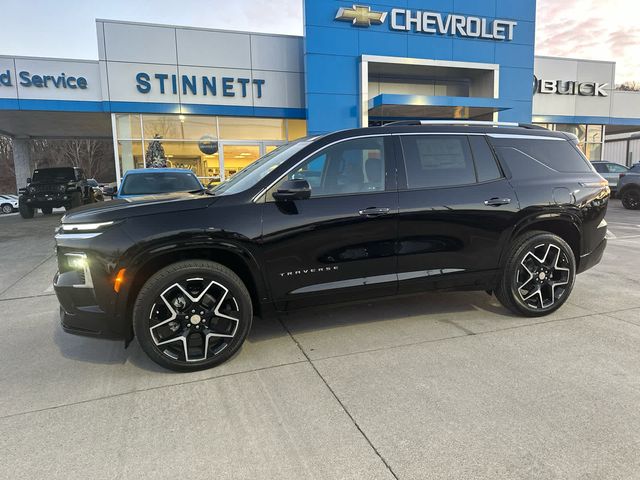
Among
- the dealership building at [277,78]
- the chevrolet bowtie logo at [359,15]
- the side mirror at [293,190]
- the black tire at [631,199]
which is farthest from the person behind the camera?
the chevrolet bowtie logo at [359,15]

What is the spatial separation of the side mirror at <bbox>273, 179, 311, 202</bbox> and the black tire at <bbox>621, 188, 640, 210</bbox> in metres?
16.6

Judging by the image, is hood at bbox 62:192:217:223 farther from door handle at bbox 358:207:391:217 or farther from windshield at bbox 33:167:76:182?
windshield at bbox 33:167:76:182

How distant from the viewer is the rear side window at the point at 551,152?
4.34 m

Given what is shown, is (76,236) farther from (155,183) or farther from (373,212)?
(155,183)

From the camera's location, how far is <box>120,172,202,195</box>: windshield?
338 inches

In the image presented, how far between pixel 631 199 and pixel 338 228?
54.1 feet

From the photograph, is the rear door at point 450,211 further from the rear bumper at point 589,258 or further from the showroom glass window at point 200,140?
the showroom glass window at point 200,140

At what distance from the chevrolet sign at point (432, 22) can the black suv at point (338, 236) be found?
13.6 m

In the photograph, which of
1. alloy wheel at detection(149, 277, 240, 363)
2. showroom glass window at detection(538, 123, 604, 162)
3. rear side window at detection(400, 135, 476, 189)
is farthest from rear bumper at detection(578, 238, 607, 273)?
showroom glass window at detection(538, 123, 604, 162)

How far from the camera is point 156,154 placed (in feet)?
54.3

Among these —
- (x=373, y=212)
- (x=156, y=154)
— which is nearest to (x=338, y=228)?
(x=373, y=212)

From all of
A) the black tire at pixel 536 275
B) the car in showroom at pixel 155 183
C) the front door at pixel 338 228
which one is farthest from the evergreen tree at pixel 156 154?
the black tire at pixel 536 275

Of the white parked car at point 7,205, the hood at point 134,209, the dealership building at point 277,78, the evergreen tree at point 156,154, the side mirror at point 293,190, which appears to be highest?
the dealership building at point 277,78

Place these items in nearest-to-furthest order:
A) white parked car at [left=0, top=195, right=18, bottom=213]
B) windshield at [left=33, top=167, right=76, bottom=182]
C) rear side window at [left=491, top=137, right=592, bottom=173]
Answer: rear side window at [left=491, top=137, right=592, bottom=173], windshield at [left=33, top=167, right=76, bottom=182], white parked car at [left=0, top=195, right=18, bottom=213]
